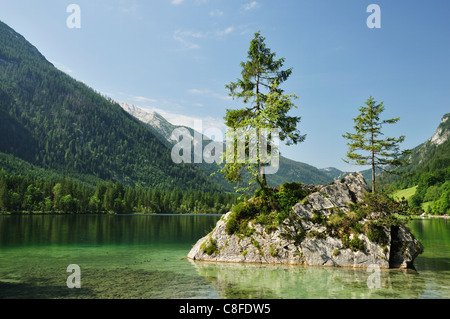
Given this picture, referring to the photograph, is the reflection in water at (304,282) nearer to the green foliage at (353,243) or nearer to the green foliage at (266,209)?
the green foliage at (353,243)

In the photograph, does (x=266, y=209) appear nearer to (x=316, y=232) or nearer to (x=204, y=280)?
(x=316, y=232)

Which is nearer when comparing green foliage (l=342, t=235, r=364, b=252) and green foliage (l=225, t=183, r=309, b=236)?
green foliage (l=342, t=235, r=364, b=252)

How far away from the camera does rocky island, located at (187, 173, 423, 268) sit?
74.7ft

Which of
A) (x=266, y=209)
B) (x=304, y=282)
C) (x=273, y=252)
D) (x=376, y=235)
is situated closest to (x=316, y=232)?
(x=273, y=252)

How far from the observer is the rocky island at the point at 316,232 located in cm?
2278

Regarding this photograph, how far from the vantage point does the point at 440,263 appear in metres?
24.7

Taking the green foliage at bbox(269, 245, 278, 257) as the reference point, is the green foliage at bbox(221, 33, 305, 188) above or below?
above

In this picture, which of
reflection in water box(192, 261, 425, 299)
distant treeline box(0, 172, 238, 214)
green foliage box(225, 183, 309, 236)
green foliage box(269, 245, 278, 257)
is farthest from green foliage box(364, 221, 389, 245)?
distant treeline box(0, 172, 238, 214)

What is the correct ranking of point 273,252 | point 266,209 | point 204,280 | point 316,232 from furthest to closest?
point 266,209, point 273,252, point 316,232, point 204,280

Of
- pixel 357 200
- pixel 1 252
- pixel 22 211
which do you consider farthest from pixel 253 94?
pixel 22 211

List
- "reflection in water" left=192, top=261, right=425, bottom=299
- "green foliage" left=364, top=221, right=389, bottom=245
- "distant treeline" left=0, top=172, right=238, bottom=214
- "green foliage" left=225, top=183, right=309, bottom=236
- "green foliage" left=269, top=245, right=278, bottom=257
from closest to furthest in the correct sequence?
"reflection in water" left=192, top=261, right=425, bottom=299, "green foliage" left=364, top=221, right=389, bottom=245, "green foliage" left=269, top=245, right=278, bottom=257, "green foliage" left=225, top=183, right=309, bottom=236, "distant treeline" left=0, top=172, right=238, bottom=214

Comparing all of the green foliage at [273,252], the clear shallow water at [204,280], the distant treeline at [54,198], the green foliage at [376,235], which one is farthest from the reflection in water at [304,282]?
the distant treeline at [54,198]

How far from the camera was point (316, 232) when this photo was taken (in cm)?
2391

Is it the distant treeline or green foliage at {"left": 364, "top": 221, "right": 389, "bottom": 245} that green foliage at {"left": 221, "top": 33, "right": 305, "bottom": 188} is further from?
the distant treeline
